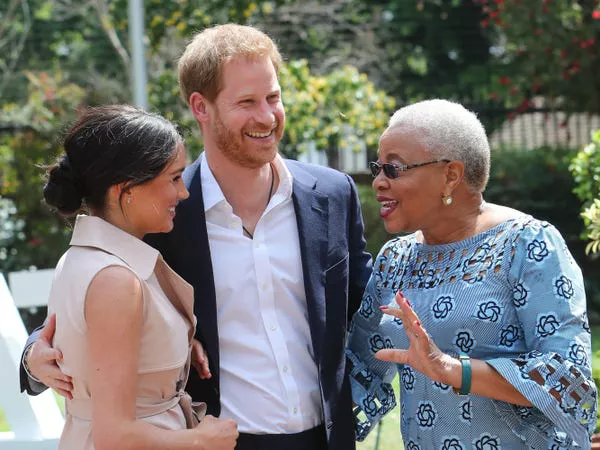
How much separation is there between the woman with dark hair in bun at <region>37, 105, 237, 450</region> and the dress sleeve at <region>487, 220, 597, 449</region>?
81cm

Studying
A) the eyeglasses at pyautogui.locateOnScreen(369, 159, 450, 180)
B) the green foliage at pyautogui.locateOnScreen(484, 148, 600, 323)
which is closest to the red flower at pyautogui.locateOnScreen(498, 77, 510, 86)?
the green foliage at pyautogui.locateOnScreen(484, 148, 600, 323)

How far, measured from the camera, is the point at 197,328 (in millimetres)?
2965

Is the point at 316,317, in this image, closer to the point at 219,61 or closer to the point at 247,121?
the point at 247,121

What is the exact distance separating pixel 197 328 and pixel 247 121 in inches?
25.8

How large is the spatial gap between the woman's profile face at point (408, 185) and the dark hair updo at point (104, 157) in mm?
671

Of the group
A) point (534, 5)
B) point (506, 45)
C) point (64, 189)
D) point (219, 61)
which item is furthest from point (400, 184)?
point (506, 45)

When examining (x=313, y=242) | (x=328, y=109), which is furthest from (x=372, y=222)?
(x=313, y=242)

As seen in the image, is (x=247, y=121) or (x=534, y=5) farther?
(x=534, y=5)

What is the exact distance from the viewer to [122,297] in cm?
233

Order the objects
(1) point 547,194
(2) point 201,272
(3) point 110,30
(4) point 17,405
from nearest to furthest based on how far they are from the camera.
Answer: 1. (2) point 201,272
2. (4) point 17,405
3. (1) point 547,194
4. (3) point 110,30

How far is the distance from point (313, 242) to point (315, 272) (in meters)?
0.10

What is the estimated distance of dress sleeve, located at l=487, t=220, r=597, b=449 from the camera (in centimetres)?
259

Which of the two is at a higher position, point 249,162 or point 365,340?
point 249,162

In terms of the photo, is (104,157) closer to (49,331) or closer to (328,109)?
(49,331)
